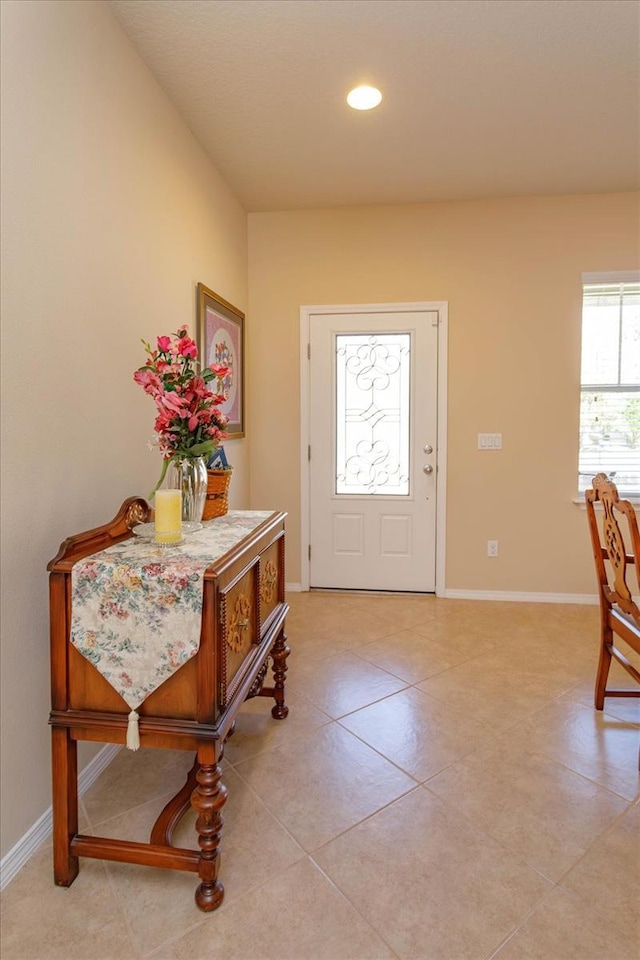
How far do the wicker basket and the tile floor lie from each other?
0.91 metres

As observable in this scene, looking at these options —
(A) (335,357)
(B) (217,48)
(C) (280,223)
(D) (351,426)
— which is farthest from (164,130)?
(D) (351,426)

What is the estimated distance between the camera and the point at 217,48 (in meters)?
2.16

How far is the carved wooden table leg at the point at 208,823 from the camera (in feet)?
4.45

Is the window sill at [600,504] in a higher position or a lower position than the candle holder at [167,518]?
lower

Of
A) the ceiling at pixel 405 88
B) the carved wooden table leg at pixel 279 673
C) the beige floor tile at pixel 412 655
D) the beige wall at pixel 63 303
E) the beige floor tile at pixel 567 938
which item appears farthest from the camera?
the beige floor tile at pixel 412 655

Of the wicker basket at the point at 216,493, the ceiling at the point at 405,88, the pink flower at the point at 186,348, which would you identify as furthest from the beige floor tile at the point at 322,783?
the ceiling at the point at 405,88

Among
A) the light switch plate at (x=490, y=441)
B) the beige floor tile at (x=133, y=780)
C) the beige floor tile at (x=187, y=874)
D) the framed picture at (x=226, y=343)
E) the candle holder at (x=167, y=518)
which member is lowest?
the beige floor tile at (x=133, y=780)

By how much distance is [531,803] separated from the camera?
1.76 meters

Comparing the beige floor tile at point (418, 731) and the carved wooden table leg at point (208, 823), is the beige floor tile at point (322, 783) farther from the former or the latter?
the carved wooden table leg at point (208, 823)

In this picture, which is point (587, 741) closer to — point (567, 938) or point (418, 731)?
point (418, 731)

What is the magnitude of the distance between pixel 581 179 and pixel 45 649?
3.80 meters

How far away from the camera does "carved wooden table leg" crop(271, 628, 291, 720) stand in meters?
2.26

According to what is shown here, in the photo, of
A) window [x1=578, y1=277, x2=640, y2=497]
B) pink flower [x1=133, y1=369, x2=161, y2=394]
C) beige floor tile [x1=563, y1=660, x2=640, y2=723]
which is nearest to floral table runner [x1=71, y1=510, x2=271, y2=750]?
pink flower [x1=133, y1=369, x2=161, y2=394]

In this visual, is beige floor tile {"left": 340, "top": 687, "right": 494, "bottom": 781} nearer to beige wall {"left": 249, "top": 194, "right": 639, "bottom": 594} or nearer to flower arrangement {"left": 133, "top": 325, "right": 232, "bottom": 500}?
flower arrangement {"left": 133, "top": 325, "right": 232, "bottom": 500}
